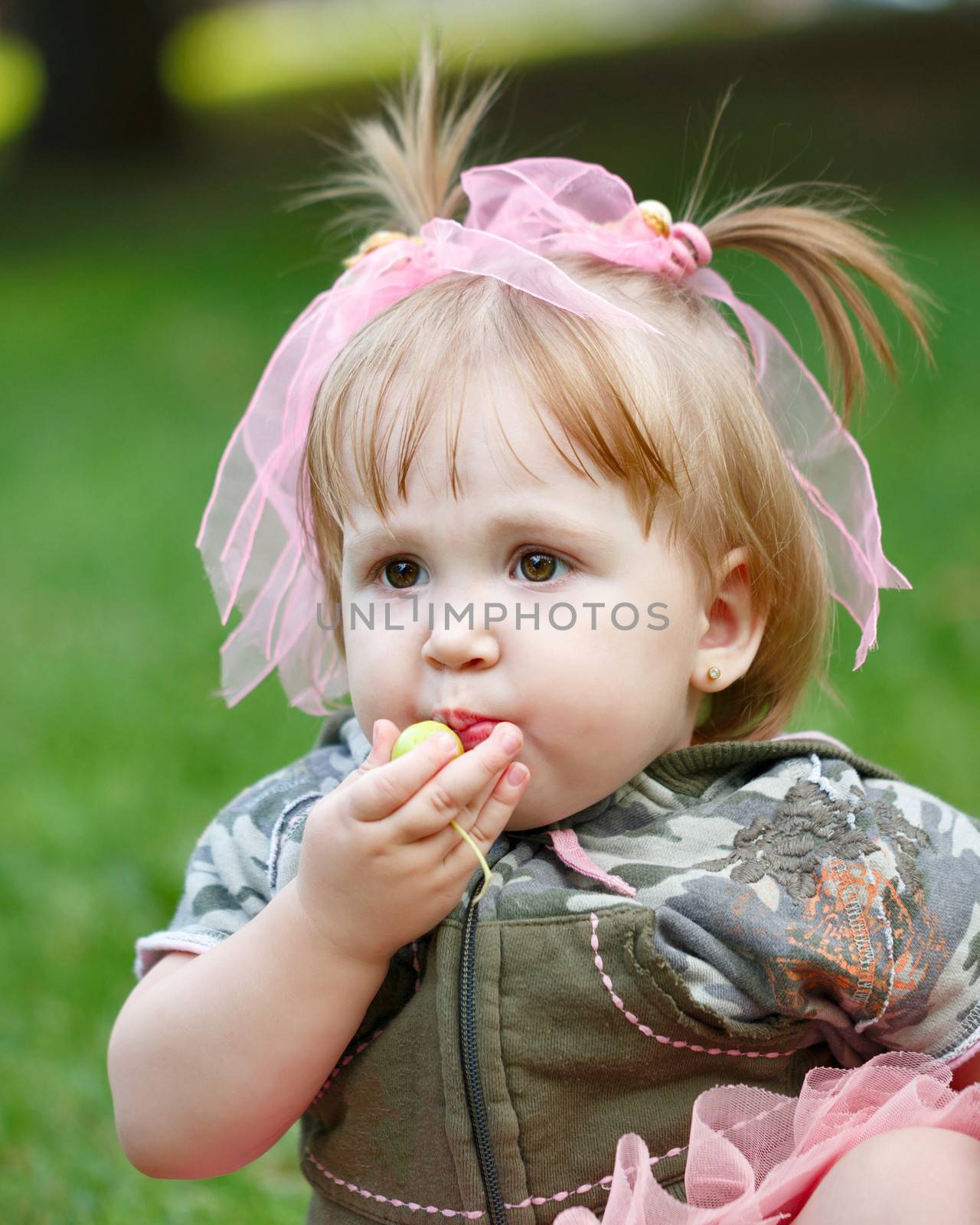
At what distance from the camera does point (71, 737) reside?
4012 mm

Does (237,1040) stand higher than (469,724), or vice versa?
(469,724)

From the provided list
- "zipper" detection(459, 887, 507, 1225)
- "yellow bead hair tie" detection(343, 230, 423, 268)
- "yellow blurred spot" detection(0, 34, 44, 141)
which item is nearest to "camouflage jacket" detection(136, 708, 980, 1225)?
"zipper" detection(459, 887, 507, 1225)

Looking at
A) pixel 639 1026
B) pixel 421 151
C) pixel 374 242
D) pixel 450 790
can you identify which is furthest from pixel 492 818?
pixel 421 151

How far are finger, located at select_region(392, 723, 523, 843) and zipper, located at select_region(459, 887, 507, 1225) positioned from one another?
177mm

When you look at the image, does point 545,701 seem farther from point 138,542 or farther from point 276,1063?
point 138,542

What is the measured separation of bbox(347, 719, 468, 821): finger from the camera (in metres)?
1.52

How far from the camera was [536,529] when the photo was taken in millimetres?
1627

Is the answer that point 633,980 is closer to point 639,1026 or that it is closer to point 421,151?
point 639,1026

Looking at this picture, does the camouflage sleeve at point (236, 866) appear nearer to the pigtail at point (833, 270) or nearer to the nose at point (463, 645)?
the nose at point (463, 645)

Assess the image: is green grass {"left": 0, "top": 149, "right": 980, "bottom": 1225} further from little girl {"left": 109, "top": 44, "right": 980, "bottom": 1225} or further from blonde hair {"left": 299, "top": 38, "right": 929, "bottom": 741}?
little girl {"left": 109, "top": 44, "right": 980, "bottom": 1225}

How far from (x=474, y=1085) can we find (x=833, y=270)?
112 cm

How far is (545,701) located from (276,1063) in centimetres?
48

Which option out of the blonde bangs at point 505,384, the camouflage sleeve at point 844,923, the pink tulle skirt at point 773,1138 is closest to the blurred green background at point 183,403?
the blonde bangs at point 505,384

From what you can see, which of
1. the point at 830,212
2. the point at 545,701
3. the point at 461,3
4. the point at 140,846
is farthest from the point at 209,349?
the point at 461,3
